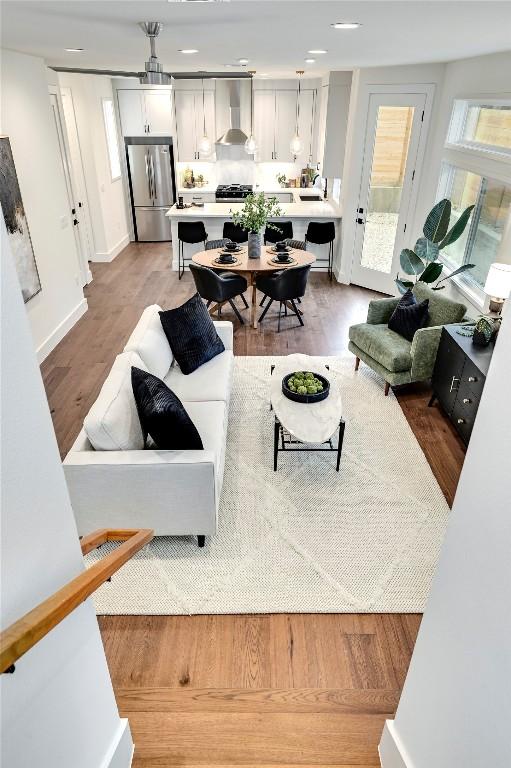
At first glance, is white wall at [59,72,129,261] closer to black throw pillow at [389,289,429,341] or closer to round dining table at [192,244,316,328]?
round dining table at [192,244,316,328]

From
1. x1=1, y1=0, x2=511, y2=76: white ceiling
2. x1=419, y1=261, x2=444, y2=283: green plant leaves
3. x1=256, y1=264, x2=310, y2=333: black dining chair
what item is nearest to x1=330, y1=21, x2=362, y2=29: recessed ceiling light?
x1=1, y1=0, x2=511, y2=76: white ceiling

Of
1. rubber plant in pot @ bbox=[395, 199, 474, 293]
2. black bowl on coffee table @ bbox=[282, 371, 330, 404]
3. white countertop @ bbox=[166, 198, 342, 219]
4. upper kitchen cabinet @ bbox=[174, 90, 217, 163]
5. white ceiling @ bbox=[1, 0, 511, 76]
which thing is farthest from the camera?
upper kitchen cabinet @ bbox=[174, 90, 217, 163]

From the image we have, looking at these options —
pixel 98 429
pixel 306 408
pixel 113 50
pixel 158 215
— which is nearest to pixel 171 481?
pixel 98 429

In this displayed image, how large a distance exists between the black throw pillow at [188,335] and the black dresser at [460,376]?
6.51 feet

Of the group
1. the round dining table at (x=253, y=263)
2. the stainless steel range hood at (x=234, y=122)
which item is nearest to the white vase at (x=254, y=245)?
the round dining table at (x=253, y=263)

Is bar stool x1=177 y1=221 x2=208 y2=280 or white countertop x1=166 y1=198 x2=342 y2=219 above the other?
white countertop x1=166 y1=198 x2=342 y2=219

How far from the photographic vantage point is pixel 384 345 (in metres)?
4.39

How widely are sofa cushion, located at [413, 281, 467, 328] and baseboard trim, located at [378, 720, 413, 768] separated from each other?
11.0 ft

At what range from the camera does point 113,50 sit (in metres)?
4.09

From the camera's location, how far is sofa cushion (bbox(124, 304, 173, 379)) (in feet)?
11.8

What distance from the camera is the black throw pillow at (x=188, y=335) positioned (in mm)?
3943

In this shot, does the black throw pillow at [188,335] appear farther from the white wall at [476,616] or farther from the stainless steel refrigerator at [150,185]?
the stainless steel refrigerator at [150,185]

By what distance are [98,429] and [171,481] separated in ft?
1.64

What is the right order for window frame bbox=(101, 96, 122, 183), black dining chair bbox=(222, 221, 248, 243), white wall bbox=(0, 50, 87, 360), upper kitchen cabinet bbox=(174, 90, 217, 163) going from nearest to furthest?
white wall bbox=(0, 50, 87, 360), black dining chair bbox=(222, 221, 248, 243), window frame bbox=(101, 96, 122, 183), upper kitchen cabinet bbox=(174, 90, 217, 163)
